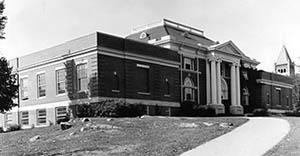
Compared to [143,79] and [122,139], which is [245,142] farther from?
[143,79]

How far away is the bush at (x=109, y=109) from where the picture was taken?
32.7m

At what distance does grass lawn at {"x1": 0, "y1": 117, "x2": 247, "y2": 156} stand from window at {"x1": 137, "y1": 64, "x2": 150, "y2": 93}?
1206 cm

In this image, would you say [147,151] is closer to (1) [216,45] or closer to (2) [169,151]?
(2) [169,151]

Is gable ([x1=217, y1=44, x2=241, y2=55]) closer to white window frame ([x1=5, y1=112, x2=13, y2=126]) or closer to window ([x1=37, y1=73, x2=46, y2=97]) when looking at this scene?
window ([x1=37, y1=73, x2=46, y2=97])

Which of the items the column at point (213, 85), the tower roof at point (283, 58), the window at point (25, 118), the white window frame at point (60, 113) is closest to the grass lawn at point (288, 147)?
the white window frame at point (60, 113)

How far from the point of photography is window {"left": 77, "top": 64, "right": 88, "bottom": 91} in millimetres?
37362

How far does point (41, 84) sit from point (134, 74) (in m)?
9.35

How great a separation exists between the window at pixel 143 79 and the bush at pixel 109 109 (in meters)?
3.85

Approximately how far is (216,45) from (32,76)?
20.5 metres

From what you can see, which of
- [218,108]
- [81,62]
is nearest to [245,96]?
[218,108]

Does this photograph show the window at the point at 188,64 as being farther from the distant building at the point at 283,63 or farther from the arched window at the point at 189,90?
the distant building at the point at 283,63

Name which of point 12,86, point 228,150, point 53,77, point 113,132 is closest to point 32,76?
point 53,77

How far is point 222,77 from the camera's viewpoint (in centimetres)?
5341

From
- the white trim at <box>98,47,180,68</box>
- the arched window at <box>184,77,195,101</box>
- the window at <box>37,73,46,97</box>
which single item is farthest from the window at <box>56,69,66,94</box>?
the arched window at <box>184,77,195,101</box>
